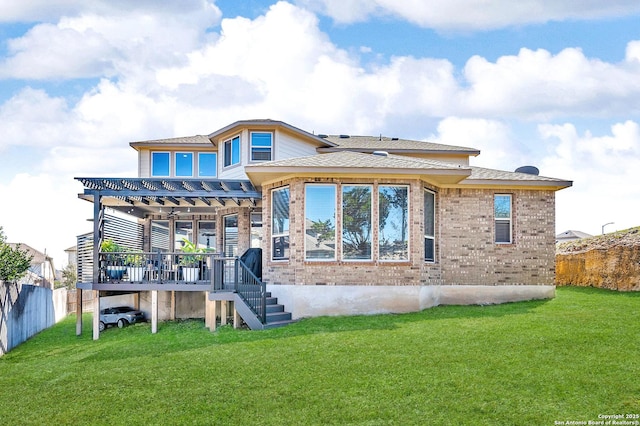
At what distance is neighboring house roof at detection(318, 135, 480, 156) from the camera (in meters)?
20.0

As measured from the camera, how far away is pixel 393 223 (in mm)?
13586

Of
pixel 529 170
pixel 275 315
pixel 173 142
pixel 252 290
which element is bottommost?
pixel 275 315

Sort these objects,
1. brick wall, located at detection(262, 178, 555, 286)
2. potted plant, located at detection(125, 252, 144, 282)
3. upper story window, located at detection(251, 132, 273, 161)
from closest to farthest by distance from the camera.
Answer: brick wall, located at detection(262, 178, 555, 286) → potted plant, located at detection(125, 252, 144, 282) → upper story window, located at detection(251, 132, 273, 161)

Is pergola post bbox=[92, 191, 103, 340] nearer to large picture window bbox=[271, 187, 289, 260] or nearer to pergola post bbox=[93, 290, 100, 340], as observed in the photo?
pergola post bbox=[93, 290, 100, 340]

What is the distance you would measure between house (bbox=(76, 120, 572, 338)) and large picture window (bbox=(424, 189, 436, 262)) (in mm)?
53

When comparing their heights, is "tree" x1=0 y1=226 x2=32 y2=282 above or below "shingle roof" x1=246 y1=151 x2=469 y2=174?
below

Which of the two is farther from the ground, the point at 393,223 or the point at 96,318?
the point at 393,223

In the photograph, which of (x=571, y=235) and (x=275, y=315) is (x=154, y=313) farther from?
(x=571, y=235)

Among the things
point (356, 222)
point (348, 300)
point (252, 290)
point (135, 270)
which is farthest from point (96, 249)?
point (356, 222)

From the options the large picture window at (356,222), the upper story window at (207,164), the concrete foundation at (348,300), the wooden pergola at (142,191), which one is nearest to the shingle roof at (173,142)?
the upper story window at (207,164)

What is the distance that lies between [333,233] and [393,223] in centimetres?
152

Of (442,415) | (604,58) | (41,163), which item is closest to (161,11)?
(41,163)

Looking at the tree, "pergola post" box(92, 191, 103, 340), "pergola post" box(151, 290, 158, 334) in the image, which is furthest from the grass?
the tree

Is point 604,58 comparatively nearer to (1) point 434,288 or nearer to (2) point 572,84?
(2) point 572,84
